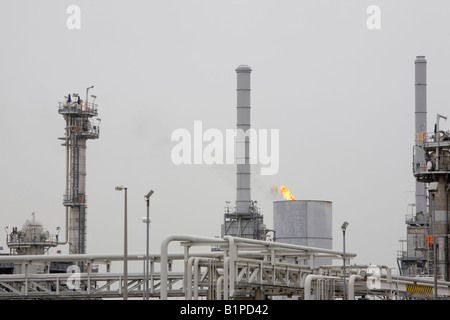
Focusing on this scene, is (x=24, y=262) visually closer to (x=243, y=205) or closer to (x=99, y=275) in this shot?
(x=99, y=275)

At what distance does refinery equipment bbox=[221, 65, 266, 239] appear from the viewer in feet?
284

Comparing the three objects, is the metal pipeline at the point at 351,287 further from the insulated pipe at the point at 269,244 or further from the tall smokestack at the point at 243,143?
the tall smokestack at the point at 243,143

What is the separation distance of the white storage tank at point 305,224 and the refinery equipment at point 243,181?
2036 centimetres

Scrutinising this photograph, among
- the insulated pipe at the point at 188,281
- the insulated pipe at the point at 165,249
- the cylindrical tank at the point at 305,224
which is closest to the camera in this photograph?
the insulated pipe at the point at 165,249

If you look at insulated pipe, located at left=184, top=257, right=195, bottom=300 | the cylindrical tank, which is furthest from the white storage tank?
insulated pipe, located at left=184, top=257, right=195, bottom=300

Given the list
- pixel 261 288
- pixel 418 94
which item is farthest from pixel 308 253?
pixel 418 94

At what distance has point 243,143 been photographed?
8681 centimetres

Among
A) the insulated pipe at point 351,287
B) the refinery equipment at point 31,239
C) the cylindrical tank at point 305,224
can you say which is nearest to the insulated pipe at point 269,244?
the insulated pipe at point 351,287

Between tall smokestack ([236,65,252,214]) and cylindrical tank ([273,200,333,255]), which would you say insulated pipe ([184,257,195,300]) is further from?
tall smokestack ([236,65,252,214])

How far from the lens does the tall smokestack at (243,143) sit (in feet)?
283

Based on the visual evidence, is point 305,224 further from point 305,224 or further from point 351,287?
point 351,287

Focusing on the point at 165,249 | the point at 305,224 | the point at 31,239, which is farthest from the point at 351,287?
the point at 31,239
